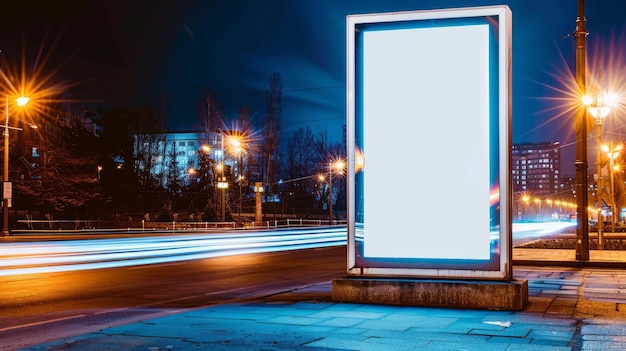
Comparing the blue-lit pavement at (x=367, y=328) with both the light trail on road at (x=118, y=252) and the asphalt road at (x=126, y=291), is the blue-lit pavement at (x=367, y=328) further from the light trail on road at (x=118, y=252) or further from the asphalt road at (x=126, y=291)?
the light trail on road at (x=118, y=252)

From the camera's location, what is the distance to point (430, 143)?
→ 36.1ft

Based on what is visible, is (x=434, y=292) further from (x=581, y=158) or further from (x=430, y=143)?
(x=581, y=158)

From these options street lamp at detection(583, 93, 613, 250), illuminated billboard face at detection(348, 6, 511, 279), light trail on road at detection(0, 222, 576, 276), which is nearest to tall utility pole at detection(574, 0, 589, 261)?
street lamp at detection(583, 93, 613, 250)

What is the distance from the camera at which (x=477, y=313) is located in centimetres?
1003

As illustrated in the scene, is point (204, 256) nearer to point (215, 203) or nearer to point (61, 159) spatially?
point (61, 159)

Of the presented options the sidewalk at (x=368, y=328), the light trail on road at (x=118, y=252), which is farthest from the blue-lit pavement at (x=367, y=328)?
the light trail on road at (x=118, y=252)

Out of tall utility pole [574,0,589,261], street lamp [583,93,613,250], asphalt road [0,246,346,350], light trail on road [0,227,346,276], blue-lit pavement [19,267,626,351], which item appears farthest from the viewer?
street lamp [583,93,613,250]

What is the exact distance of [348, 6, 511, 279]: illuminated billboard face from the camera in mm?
10680

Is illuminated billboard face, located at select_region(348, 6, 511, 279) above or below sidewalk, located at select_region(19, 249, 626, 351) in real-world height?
above

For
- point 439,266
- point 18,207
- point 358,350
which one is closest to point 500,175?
point 439,266

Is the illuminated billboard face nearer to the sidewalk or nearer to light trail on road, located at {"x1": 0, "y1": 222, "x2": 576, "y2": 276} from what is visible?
the sidewalk

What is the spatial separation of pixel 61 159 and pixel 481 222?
1689 inches

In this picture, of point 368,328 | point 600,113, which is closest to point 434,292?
point 368,328

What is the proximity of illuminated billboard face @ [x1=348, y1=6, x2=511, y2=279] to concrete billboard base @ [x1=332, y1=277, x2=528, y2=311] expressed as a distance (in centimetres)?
25
